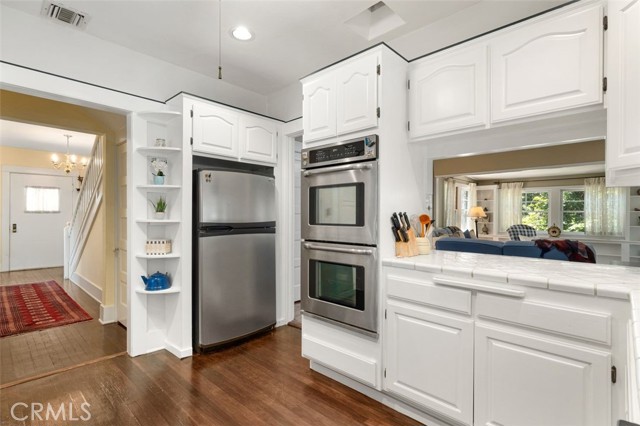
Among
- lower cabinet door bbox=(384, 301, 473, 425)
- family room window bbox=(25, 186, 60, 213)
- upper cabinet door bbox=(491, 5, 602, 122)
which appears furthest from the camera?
family room window bbox=(25, 186, 60, 213)

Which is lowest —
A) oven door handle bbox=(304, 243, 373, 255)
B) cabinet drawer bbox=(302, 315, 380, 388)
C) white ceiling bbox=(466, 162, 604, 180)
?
cabinet drawer bbox=(302, 315, 380, 388)

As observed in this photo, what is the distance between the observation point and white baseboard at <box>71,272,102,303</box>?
452cm

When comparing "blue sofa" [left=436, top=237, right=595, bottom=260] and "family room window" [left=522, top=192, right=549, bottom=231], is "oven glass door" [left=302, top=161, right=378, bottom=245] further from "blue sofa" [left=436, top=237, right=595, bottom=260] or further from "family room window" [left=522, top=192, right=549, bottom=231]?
"family room window" [left=522, top=192, right=549, bottom=231]

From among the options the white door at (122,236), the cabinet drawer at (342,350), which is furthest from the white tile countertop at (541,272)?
Result: the white door at (122,236)

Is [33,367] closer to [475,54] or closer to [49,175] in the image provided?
[475,54]

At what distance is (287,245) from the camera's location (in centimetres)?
363

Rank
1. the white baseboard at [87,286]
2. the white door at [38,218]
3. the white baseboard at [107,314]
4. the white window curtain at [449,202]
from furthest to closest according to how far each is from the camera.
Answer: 1. the white door at [38,218]
2. the white baseboard at [87,286]
3. the white baseboard at [107,314]
4. the white window curtain at [449,202]

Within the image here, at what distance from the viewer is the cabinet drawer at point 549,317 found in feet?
4.30

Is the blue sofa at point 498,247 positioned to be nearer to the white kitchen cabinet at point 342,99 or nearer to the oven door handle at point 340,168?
the oven door handle at point 340,168

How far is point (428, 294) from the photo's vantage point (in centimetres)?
183

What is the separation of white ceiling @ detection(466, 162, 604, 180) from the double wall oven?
0.89 meters

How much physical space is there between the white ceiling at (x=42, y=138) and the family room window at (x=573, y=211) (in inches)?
246

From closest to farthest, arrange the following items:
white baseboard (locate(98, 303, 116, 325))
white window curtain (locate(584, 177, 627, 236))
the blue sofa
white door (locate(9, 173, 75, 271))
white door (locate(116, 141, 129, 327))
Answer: white window curtain (locate(584, 177, 627, 236)) → the blue sofa → white door (locate(116, 141, 129, 327)) → white baseboard (locate(98, 303, 116, 325)) → white door (locate(9, 173, 75, 271))

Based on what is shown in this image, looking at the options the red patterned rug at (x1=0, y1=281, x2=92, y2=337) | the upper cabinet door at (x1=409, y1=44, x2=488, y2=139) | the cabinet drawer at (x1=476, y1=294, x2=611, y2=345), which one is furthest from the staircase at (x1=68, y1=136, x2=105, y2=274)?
the cabinet drawer at (x1=476, y1=294, x2=611, y2=345)
